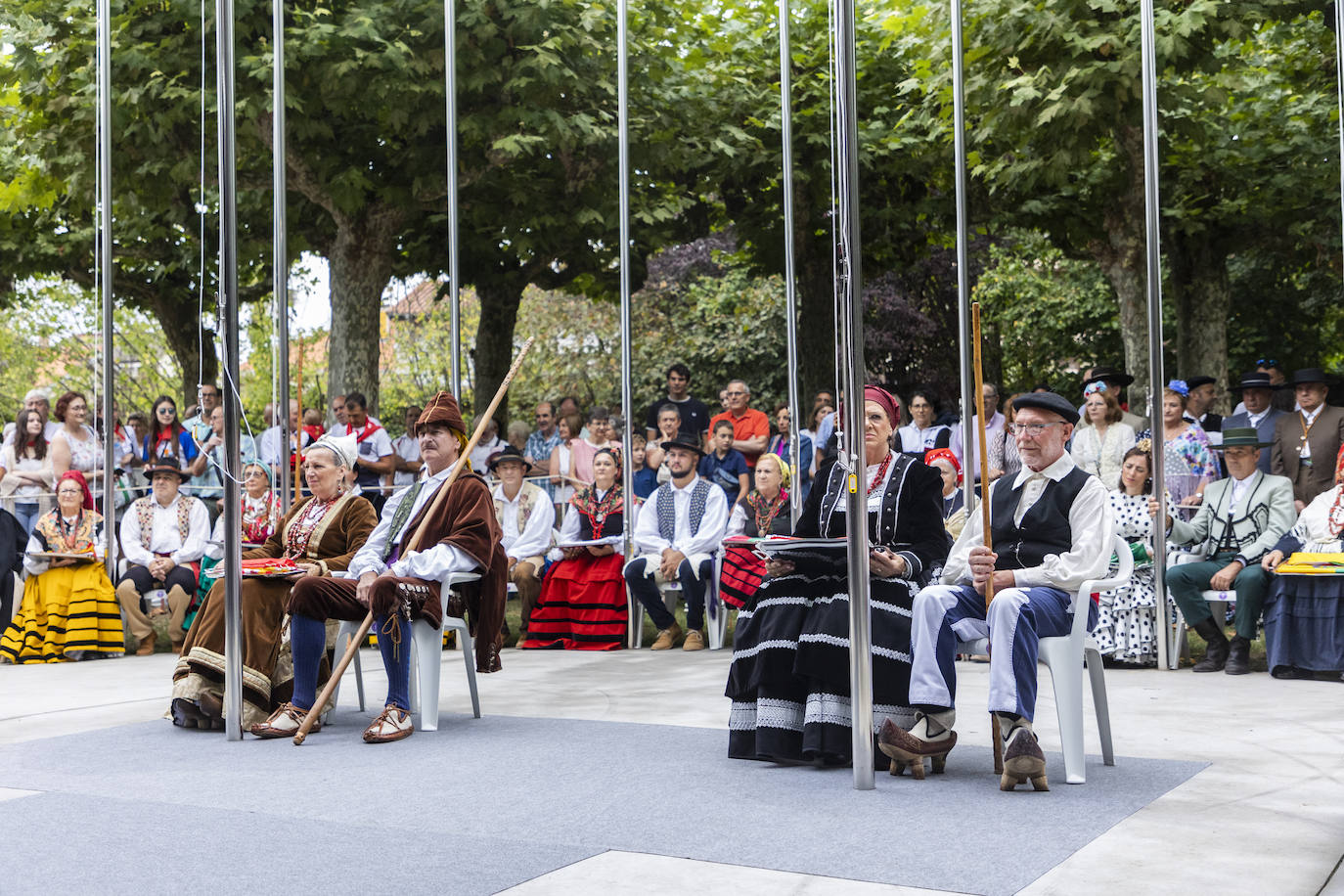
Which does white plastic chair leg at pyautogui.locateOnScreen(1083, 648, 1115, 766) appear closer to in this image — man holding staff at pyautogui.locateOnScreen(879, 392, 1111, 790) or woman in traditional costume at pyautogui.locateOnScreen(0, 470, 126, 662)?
man holding staff at pyautogui.locateOnScreen(879, 392, 1111, 790)

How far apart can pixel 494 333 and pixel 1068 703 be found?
10368 millimetres

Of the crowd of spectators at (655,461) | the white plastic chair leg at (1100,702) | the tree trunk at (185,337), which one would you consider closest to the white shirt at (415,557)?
the crowd of spectators at (655,461)

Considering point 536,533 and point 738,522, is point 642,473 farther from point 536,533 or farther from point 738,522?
point 738,522

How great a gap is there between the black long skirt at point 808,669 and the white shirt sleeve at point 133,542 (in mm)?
5505

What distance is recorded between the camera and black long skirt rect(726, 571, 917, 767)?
493cm

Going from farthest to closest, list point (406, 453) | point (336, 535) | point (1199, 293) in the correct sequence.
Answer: point (1199, 293), point (406, 453), point (336, 535)

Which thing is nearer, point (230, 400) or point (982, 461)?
point (982, 461)

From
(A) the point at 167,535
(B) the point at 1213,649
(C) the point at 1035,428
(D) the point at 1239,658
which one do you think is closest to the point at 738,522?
(B) the point at 1213,649

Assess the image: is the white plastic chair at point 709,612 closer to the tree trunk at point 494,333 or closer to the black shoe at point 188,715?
the black shoe at point 188,715

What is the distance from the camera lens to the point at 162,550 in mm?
9484

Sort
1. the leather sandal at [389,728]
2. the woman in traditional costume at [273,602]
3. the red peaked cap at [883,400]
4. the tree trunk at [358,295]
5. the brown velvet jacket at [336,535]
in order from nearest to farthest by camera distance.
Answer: the red peaked cap at [883,400] → the leather sandal at [389,728] → the woman in traditional costume at [273,602] → the brown velvet jacket at [336,535] → the tree trunk at [358,295]

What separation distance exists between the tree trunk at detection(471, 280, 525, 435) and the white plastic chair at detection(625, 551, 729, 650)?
17.7 ft

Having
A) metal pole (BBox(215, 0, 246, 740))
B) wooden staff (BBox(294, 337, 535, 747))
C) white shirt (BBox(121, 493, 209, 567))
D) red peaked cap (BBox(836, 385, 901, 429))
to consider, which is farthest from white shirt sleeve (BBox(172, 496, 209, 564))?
red peaked cap (BBox(836, 385, 901, 429))

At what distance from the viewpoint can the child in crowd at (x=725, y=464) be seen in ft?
31.9
